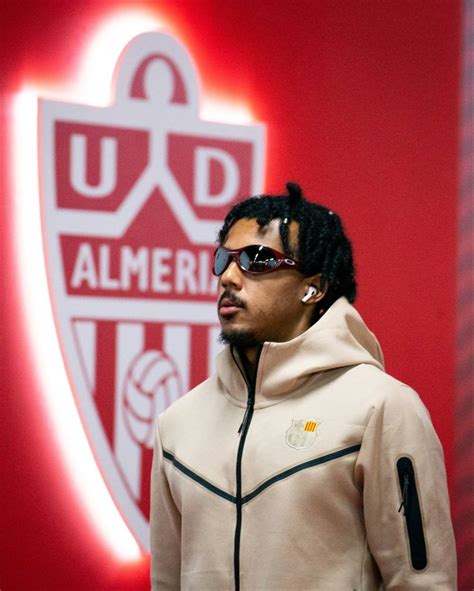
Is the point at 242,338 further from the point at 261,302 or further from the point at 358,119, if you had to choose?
the point at 358,119

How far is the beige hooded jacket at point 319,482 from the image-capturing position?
198 centimetres

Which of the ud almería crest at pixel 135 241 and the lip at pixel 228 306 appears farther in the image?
the ud almería crest at pixel 135 241

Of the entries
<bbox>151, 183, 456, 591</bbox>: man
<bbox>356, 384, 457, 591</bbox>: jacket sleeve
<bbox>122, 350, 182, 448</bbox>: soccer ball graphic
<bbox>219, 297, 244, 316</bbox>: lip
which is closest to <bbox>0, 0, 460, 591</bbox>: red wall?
<bbox>122, 350, 182, 448</bbox>: soccer ball graphic

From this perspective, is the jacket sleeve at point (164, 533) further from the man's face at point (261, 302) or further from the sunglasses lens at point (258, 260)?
the sunglasses lens at point (258, 260)

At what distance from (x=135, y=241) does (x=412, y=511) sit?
1.69 metres

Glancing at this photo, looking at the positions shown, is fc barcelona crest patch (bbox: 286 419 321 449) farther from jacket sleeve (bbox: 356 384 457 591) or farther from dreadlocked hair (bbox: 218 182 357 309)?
dreadlocked hair (bbox: 218 182 357 309)

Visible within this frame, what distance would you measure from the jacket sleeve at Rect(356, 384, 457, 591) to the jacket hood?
0.52 feet

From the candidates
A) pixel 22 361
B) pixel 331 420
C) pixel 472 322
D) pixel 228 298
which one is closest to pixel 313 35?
pixel 472 322

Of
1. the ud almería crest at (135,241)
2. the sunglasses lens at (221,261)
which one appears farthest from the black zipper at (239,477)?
the ud almería crest at (135,241)

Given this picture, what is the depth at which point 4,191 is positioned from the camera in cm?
326

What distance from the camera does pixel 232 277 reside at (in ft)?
7.20

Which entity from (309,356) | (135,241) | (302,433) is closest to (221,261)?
(309,356)

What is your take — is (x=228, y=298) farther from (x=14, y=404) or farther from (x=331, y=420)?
(x=14, y=404)

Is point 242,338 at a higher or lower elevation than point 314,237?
lower
